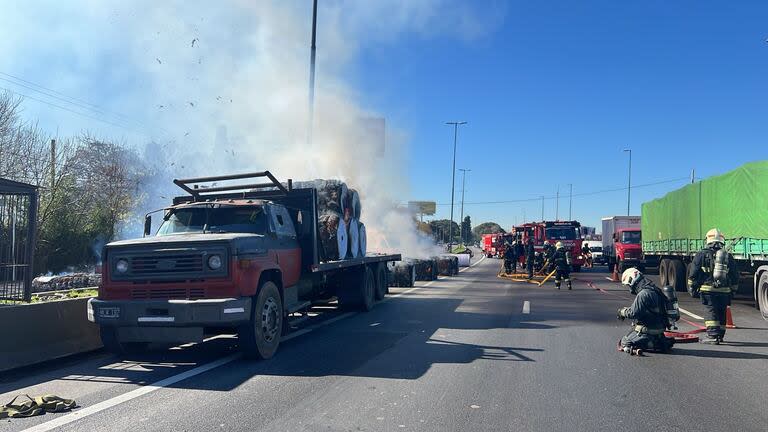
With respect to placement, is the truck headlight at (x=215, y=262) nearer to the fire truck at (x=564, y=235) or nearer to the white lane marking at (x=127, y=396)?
the white lane marking at (x=127, y=396)

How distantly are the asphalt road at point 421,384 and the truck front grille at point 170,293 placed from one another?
0.83 m

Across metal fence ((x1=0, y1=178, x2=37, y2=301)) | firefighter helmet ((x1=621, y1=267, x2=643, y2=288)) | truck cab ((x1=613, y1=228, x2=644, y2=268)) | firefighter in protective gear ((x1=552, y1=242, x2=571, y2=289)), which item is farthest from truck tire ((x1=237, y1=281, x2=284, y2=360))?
truck cab ((x1=613, y1=228, x2=644, y2=268))

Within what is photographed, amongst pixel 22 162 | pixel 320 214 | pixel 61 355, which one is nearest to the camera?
pixel 61 355

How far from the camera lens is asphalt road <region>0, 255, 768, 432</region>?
5113mm

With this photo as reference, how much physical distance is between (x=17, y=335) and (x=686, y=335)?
29.3ft

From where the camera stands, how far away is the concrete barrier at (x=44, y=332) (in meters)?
7.09

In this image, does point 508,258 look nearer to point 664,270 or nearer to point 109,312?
point 664,270

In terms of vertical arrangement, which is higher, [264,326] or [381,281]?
[381,281]

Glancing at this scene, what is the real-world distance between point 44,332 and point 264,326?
273 cm

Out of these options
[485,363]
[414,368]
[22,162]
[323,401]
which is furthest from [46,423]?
[22,162]

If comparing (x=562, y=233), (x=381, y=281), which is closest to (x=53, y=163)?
(x=381, y=281)

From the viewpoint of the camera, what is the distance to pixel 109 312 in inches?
288

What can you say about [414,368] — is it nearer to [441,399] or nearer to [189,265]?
[441,399]

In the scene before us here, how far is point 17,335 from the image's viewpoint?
721 cm
